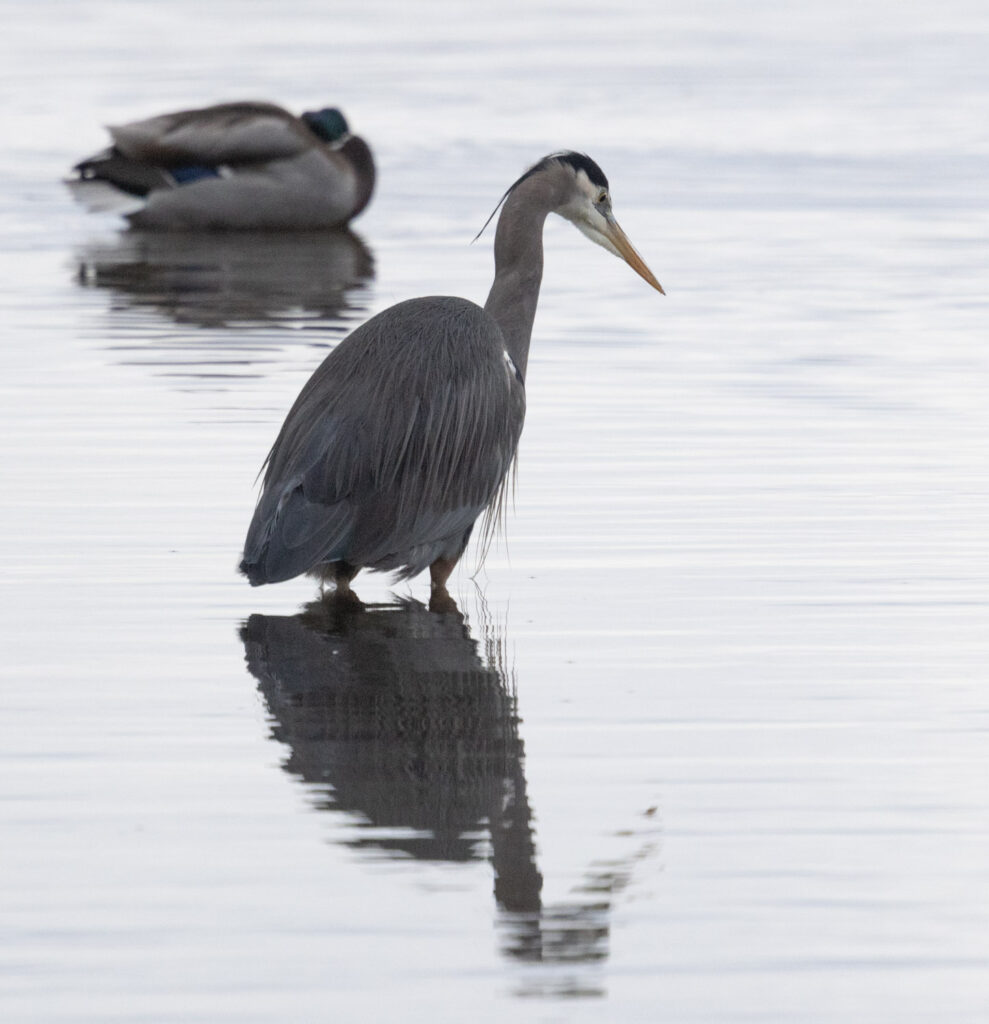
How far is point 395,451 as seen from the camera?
6496 millimetres

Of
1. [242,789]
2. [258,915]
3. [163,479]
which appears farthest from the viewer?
[163,479]

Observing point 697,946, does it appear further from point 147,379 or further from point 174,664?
point 147,379

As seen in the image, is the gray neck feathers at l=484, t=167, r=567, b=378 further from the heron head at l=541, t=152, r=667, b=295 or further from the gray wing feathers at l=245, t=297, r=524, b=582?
the gray wing feathers at l=245, t=297, r=524, b=582

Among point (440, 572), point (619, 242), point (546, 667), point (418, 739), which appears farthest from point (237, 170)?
point (418, 739)

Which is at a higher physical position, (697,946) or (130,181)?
(130,181)

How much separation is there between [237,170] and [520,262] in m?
7.10

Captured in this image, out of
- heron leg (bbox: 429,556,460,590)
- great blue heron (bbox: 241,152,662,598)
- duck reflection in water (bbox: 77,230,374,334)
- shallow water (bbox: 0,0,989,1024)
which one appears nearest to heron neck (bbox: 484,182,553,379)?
great blue heron (bbox: 241,152,662,598)

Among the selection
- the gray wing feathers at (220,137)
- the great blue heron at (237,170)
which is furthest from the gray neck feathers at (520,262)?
the gray wing feathers at (220,137)

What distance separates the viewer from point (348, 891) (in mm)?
4348

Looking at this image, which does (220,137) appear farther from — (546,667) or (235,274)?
(546,667)

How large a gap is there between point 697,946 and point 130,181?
10.8 m

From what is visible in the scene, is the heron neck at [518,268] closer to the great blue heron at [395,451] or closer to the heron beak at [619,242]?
the great blue heron at [395,451]

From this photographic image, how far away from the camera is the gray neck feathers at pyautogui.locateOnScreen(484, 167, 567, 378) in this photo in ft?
23.9

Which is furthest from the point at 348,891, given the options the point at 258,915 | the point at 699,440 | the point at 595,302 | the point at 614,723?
the point at 595,302
